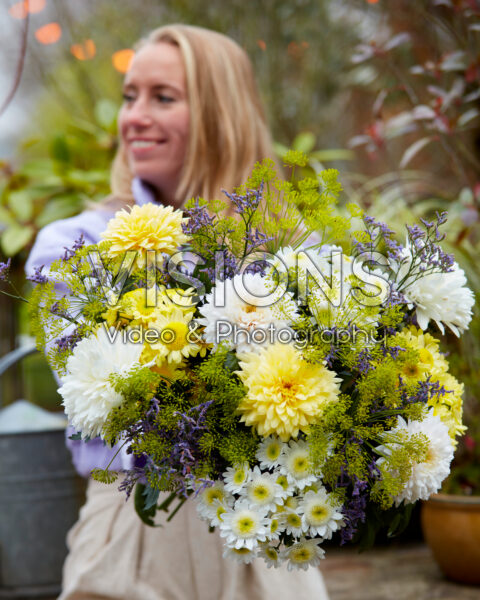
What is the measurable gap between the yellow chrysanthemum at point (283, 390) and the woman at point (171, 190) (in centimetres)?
49

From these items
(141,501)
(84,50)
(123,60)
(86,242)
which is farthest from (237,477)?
(84,50)

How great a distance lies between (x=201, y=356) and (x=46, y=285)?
232mm

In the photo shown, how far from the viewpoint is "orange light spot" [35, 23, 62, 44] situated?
406 cm

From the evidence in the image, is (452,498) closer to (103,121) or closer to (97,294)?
(97,294)

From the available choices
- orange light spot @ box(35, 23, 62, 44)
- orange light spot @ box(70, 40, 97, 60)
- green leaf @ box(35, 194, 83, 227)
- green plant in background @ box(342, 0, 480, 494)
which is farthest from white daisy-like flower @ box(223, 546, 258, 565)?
orange light spot @ box(35, 23, 62, 44)

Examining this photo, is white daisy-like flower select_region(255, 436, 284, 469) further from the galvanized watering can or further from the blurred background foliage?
the blurred background foliage

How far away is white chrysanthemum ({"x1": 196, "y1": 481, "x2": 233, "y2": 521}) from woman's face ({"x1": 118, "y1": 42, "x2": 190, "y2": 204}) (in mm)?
946

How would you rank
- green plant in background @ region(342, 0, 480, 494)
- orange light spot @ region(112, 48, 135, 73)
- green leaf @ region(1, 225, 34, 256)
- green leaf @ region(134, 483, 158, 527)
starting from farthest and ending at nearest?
orange light spot @ region(112, 48, 135, 73), green leaf @ region(1, 225, 34, 256), green plant in background @ region(342, 0, 480, 494), green leaf @ region(134, 483, 158, 527)

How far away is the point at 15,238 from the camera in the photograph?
249cm

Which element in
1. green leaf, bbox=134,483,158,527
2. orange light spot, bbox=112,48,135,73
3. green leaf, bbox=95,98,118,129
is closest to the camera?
green leaf, bbox=134,483,158,527

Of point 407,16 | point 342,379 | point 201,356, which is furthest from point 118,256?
point 407,16

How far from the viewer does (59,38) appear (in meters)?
4.05

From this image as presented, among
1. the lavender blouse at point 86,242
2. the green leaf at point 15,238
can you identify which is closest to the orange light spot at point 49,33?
the green leaf at point 15,238

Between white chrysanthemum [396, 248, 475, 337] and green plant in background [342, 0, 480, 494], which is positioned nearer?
white chrysanthemum [396, 248, 475, 337]
